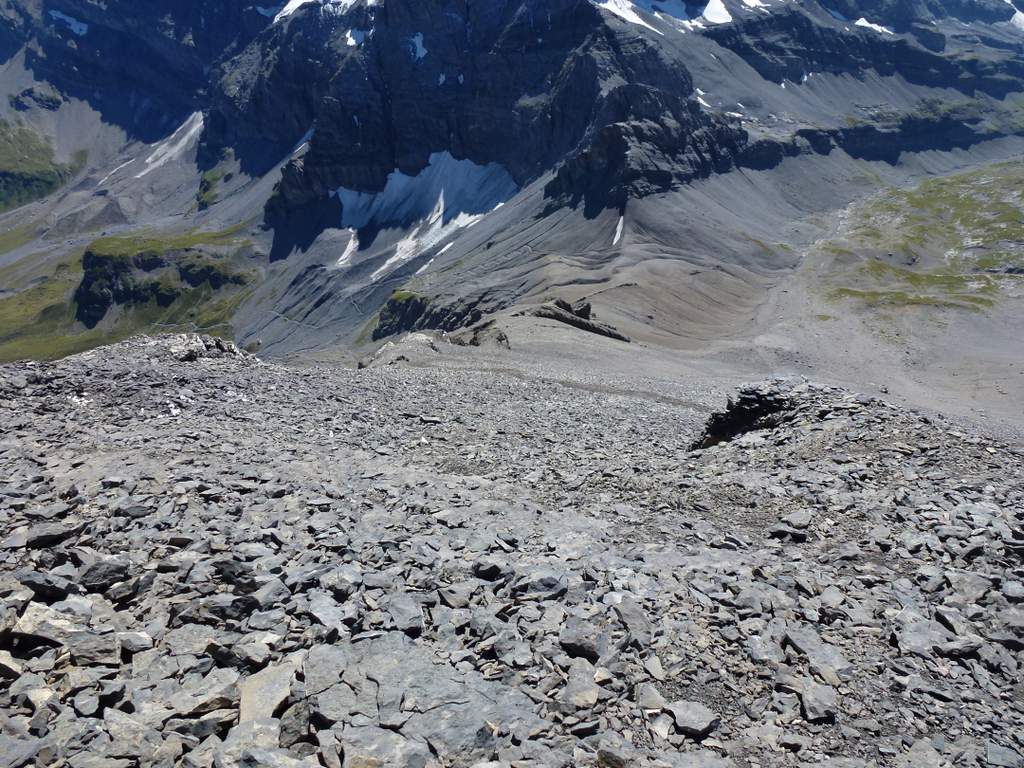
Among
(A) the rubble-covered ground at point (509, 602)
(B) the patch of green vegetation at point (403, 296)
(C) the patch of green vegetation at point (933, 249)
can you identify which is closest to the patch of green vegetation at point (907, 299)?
(C) the patch of green vegetation at point (933, 249)

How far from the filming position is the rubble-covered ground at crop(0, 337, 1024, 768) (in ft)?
30.1

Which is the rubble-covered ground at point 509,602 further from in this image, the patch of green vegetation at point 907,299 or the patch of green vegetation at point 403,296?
the patch of green vegetation at point 403,296

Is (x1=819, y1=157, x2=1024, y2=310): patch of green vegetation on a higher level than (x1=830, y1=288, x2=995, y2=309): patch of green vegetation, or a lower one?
higher

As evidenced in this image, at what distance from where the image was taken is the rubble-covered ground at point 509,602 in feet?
30.1

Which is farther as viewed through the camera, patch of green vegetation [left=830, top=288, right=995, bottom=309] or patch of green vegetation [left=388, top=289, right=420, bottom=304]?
patch of green vegetation [left=388, top=289, right=420, bottom=304]

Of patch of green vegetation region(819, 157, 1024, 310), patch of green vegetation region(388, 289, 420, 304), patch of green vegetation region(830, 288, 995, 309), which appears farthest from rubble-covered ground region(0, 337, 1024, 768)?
patch of green vegetation region(388, 289, 420, 304)

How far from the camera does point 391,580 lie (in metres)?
12.6

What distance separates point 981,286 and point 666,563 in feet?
454

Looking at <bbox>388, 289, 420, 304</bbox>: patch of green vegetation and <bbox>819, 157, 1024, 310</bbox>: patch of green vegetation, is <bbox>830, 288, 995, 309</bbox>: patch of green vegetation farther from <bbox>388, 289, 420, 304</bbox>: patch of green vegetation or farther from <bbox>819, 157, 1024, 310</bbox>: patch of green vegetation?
<bbox>388, 289, 420, 304</bbox>: patch of green vegetation

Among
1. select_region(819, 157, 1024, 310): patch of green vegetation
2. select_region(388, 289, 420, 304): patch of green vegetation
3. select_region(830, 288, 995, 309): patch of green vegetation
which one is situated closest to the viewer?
select_region(830, 288, 995, 309): patch of green vegetation

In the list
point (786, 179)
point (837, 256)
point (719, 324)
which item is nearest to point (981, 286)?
point (837, 256)

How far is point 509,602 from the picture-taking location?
1206cm

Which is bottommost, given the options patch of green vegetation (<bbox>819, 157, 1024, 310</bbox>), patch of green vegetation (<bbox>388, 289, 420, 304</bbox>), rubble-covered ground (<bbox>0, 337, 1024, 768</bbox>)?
patch of green vegetation (<bbox>388, 289, 420, 304</bbox>)

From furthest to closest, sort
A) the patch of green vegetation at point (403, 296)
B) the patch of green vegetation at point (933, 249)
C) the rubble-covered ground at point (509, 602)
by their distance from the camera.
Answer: the patch of green vegetation at point (403, 296) → the patch of green vegetation at point (933, 249) → the rubble-covered ground at point (509, 602)
